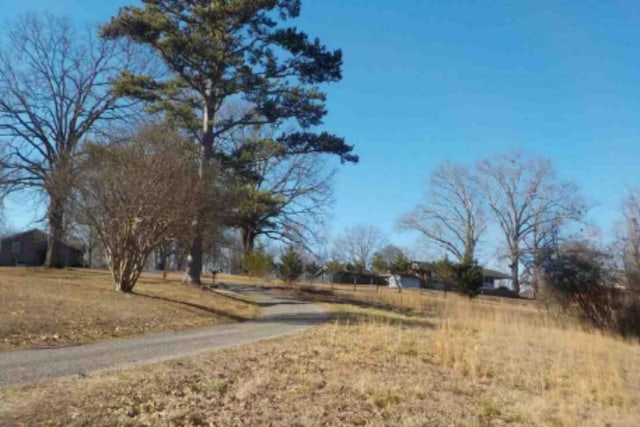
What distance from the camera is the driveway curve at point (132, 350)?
7.23m

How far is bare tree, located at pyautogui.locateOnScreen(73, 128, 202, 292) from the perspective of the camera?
16.6 m

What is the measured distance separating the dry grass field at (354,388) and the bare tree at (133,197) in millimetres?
7655

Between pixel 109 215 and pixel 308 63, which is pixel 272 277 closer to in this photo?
pixel 308 63

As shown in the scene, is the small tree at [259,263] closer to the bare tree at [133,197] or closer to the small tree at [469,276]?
the small tree at [469,276]

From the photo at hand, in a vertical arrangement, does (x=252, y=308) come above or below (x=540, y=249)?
below

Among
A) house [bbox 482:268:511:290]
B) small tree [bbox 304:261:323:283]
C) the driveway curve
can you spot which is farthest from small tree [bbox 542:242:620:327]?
house [bbox 482:268:511:290]

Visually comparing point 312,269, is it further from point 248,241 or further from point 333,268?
point 333,268

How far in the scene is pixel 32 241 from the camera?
65.2 meters

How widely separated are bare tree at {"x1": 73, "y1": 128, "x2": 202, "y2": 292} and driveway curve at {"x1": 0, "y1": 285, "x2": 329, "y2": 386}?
481 centimetres

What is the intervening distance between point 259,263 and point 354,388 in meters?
25.6

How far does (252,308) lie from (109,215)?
5981 mm

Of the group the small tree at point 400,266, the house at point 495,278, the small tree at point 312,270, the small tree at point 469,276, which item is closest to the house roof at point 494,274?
the house at point 495,278

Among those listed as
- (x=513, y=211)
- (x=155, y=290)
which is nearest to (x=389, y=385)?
(x=155, y=290)

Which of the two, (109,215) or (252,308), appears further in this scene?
(252,308)
